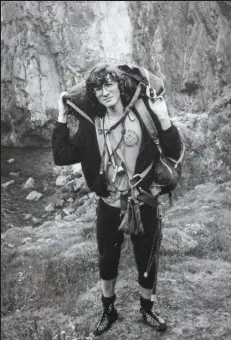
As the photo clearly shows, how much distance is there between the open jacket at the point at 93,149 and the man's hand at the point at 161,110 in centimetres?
5

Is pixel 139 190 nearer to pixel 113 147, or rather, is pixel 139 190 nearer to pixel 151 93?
pixel 113 147

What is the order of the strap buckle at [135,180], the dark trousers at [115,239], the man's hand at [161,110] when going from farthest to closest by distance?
the dark trousers at [115,239] < the strap buckle at [135,180] < the man's hand at [161,110]

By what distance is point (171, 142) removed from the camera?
2.86 m

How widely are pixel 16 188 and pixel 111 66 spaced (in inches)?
465

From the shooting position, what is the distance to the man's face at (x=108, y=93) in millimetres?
2807

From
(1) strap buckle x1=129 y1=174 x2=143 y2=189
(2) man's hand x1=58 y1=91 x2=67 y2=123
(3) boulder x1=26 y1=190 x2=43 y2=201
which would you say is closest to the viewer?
(2) man's hand x1=58 y1=91 x2=67 y2=123

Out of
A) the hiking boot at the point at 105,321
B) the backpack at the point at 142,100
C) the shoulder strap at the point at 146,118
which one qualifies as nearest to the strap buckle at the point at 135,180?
the backpack at the point at 142,100

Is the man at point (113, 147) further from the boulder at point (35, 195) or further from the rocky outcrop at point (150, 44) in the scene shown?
the boulder at point (35, 195)

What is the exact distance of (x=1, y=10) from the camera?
Result: 15.6 metres

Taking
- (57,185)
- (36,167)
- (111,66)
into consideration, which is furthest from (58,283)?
(36,167)

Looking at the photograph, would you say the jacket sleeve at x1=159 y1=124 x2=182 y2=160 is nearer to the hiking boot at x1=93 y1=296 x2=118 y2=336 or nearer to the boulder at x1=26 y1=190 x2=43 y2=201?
the hiking boot at x1=93 y1=296 x2=118 y2=336

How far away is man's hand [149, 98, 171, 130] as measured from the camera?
274 centimetres

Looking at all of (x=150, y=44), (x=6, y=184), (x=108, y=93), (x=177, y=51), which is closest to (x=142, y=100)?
(x=108, y=93)

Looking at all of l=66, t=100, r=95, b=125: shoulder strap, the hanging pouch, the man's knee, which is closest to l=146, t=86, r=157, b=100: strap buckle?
l=66, t=100, r=95, b=125: shoulder strap
